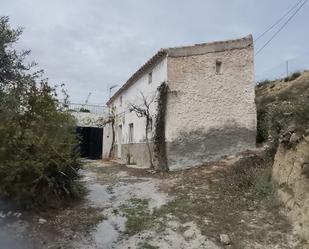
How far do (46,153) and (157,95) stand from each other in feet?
22.1

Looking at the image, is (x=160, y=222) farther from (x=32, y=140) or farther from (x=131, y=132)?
(x=131, y=132)

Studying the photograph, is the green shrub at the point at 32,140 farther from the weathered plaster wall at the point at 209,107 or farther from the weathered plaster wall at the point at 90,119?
the weathered plaster wall at the point at 90,119

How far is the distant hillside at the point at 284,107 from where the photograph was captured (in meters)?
11.1

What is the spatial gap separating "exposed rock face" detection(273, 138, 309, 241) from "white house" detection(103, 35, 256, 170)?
4.96m

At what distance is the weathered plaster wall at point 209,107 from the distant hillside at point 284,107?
1046mm

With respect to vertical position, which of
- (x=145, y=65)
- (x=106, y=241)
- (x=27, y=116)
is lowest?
(x=106, y=241)

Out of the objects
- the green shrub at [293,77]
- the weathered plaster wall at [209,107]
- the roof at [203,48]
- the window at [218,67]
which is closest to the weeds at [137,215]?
the weathered plaster wall at [209,107]

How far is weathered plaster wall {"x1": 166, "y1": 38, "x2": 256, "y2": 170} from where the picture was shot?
52.4 feet

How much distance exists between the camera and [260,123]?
1728cm

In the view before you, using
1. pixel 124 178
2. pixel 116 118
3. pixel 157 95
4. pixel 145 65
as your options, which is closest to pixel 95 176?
pixel 124 178

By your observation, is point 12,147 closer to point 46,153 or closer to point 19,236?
point 46,153

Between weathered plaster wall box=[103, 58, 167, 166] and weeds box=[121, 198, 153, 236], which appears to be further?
weathered plaster wall box=[103, 58, 167, 166]

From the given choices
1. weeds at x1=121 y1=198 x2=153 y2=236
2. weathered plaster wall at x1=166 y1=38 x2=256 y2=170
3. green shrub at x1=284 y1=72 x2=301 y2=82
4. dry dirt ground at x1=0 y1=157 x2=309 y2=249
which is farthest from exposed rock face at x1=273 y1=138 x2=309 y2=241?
green shrub at x1=284 y1=72 x2=301 y2=82

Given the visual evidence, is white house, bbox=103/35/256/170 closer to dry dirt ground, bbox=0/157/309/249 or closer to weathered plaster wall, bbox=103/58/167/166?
weathered plaster wall, bbox=103/58/167/166
